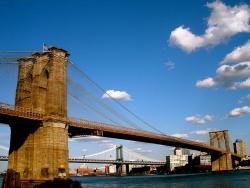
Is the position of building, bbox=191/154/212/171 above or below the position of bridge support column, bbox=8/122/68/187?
below

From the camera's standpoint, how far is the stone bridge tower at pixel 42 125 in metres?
41.2

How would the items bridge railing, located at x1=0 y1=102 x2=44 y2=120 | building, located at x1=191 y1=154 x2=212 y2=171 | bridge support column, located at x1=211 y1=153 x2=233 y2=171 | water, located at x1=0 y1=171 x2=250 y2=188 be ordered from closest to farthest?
bridge railing, located at x1=0 y1=102 x2=44 y2=120
water, located at x1=0 y1=171 x2=250 y2=188
bridge support column, located at x1=211 y1=153 x2=233 y2=171
building, located at x1=191 y1=154 x2=212 y2=171

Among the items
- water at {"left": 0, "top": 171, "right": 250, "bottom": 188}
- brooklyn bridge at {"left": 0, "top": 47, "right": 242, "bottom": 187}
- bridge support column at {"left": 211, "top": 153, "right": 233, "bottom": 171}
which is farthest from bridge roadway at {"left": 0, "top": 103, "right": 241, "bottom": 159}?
bridge support column at {"left": 211, "top": 153, "right": 233, "bottom": 171}

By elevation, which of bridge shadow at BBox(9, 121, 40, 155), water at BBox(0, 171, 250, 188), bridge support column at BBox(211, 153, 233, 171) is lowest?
water at BBox(0, 171, 250, 188)

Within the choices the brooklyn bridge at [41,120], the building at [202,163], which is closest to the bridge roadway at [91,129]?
the brooklyn bridge at [41,120]

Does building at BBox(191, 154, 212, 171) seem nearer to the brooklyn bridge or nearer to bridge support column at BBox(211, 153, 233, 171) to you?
bridge support column at BBox(211, 153, 233, 171)

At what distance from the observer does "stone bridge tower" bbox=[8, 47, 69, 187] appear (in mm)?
41250

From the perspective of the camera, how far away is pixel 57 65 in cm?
4450

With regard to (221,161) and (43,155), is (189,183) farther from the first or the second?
(221,161)

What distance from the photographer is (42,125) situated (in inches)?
1651

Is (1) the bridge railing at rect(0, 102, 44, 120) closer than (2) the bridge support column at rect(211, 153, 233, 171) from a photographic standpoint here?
Yes

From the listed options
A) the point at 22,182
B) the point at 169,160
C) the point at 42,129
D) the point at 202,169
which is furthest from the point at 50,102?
the point at 169,160

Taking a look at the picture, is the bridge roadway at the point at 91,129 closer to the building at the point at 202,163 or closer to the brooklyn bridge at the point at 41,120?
the brooklyn bridge at the point at 41,120

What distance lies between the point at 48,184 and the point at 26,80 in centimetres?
1527
